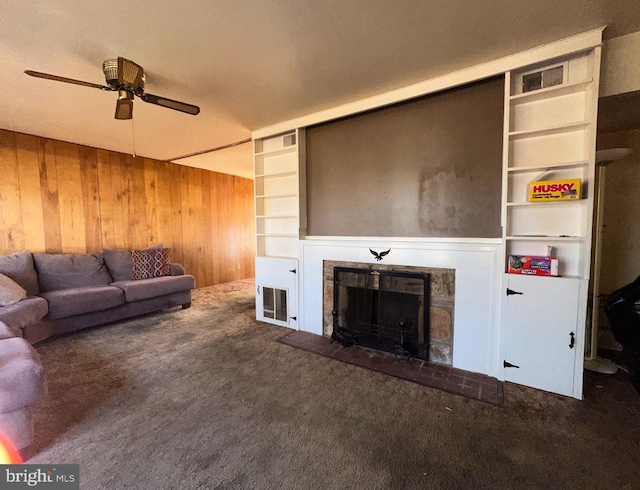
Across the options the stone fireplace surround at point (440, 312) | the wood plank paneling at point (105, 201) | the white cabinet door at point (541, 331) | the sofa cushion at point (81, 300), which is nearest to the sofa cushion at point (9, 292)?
the sofa cushion at point (81, 300)

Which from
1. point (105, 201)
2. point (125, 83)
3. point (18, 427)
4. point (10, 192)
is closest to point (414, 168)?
point (125, 83)

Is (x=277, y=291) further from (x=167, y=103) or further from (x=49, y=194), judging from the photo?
(x=49, y=194)

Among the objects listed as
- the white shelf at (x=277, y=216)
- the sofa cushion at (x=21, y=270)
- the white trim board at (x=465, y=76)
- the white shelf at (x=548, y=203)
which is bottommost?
the sofa cushion at (x=21, y=270)

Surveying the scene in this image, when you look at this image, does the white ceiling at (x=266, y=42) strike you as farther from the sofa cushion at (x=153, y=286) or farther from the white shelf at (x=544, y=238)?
the sofa cushion at (x=153, y=286)

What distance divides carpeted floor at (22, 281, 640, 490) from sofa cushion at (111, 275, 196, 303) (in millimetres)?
1136

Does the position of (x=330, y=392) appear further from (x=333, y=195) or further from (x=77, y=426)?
(x=333, y=195)

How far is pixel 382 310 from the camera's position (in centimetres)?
276

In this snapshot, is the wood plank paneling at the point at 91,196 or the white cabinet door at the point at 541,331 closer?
the white cabinet door at the point at 541,331

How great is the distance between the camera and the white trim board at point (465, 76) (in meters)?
1.86

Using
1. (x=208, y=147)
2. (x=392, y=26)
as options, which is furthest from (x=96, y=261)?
(x=392, y=26)

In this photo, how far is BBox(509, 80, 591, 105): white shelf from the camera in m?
1.94

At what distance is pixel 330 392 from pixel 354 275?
3.99 ft

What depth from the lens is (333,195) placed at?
3.19 meters

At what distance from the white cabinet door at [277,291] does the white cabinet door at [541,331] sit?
2.18 meters
